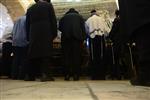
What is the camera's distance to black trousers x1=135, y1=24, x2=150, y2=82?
368 centimetres

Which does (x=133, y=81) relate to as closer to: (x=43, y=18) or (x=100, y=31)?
(x=43, y=18)

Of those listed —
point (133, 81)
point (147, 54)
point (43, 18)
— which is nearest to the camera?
point (147, 54)

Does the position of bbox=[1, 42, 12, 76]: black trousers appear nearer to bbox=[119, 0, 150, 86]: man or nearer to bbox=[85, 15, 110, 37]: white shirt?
bbox=[85, 15, 110, 37]: white shirt

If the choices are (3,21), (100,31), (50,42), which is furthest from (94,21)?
(3,21)

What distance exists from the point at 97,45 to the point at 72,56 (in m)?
0.73

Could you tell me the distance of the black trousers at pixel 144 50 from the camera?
3678mm

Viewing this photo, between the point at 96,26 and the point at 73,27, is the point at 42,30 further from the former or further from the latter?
the point at 96,26

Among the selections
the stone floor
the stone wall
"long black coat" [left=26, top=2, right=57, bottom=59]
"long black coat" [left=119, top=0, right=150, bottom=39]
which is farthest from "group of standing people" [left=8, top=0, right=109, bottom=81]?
the stone wall

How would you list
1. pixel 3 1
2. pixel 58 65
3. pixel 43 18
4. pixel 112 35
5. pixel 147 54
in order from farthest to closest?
pixel 3 1
pixel 58 65
pixel 112 35
pixel 43 18
pixel 147 54

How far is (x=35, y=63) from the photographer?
7840 millimetres

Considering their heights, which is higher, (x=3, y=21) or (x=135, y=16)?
(x=3, y=21)

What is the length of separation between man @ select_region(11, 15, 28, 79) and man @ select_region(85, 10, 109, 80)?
152 cm

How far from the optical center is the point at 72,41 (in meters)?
8.47

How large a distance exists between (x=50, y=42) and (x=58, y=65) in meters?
3.03
